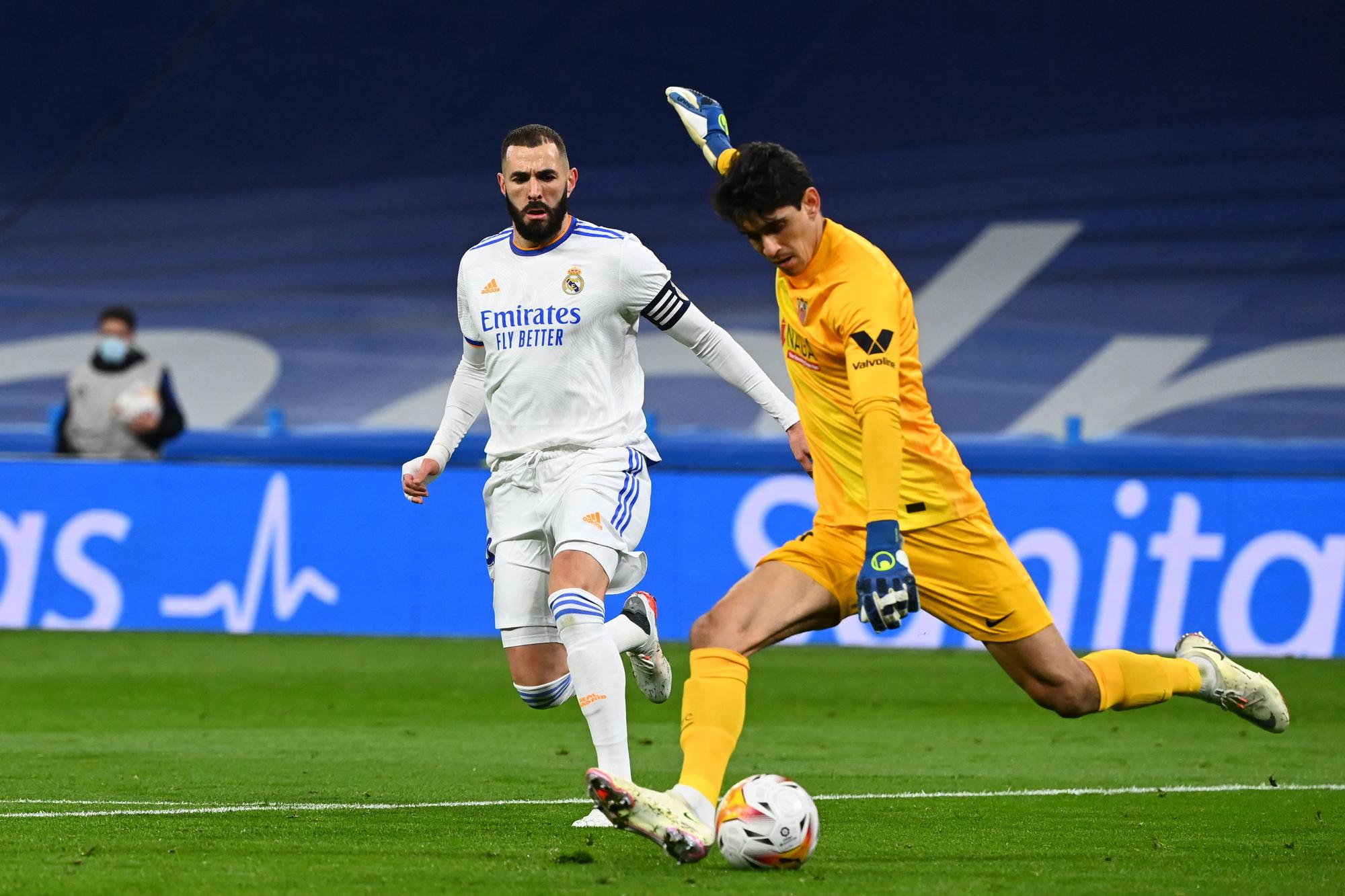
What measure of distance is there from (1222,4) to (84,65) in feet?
42.2

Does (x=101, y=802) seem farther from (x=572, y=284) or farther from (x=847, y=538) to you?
(x=847, y=538)

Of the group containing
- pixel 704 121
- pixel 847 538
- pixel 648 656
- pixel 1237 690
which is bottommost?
pixel 1237 690

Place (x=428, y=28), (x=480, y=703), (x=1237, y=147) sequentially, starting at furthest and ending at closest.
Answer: (x=428, y=28) < (x=1237, y=147) < (x=480, y=703)

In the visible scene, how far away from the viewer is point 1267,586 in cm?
1151

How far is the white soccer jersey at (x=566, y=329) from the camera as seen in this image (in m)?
6.03

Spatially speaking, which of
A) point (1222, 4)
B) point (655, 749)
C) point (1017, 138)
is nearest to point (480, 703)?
point (655, 749)

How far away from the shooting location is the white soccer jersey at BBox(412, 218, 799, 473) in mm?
6035

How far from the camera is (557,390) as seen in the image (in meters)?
6.03

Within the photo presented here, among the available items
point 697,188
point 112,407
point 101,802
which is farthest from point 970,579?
point 697,188

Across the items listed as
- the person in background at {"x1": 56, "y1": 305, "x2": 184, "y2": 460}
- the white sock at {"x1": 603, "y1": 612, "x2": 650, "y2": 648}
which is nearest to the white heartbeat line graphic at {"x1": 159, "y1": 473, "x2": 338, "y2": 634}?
the person in background at {"x1": 56, "y1": 305, "x2": 184, "y2": 460}

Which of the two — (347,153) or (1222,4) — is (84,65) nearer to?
(347,153)

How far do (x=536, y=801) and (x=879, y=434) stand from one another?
221 cm

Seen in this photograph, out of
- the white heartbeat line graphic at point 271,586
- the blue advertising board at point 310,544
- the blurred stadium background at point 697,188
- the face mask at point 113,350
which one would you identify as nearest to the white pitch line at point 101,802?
the blue advertising board at point 310,544

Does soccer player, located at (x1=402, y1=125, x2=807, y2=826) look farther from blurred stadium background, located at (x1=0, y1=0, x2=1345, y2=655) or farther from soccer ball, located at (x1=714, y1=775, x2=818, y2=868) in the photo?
blurred stadium background, located at (x1=0, y1=0, x2=1345, y2=655)
